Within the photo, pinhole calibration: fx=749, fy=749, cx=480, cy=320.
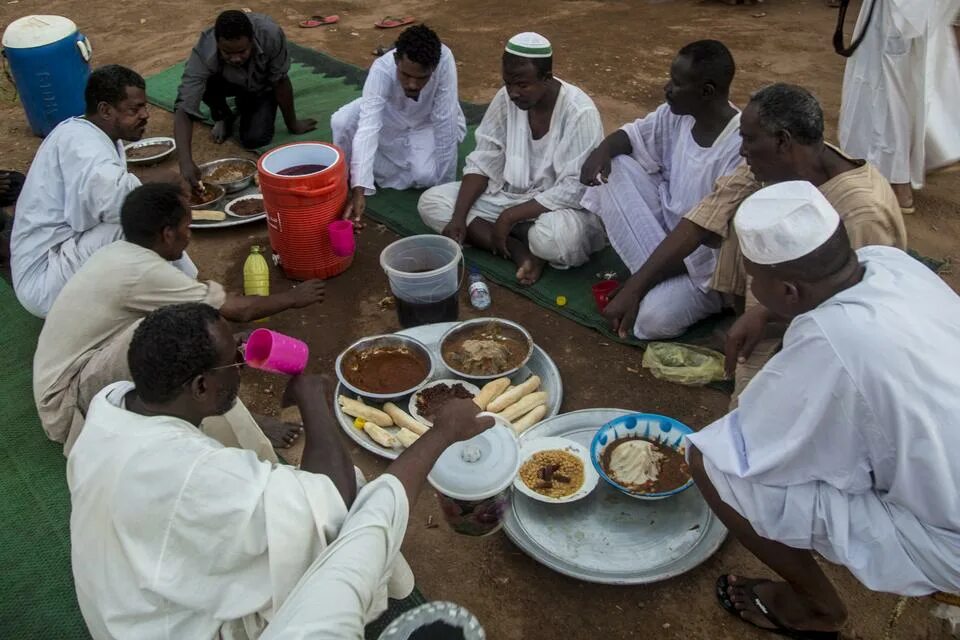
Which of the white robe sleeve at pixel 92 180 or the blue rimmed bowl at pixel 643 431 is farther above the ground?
the white robe sleeve at pixel 92 180

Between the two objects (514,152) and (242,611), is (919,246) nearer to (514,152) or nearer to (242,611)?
(514,152)

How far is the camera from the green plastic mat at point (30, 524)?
2620 mm

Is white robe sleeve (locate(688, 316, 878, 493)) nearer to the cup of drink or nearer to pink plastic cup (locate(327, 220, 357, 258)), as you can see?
the cup of drink

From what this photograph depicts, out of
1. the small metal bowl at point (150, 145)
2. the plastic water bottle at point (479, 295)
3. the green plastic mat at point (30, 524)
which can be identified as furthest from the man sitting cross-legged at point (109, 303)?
the small metal bowl at point (150, 145)

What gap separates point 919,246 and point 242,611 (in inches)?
166

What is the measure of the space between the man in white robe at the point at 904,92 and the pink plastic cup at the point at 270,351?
403 cm

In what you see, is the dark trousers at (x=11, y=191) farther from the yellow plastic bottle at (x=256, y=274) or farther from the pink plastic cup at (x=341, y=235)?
the pink plastic cup at (x=341, y=235)

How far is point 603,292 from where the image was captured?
3842 millimetres

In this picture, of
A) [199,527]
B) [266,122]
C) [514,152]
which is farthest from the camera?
[266,122]

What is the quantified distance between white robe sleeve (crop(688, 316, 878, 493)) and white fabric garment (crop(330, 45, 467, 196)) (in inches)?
120

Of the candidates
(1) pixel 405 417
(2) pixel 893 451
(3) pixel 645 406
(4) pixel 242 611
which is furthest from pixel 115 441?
(3) pixel 645 406

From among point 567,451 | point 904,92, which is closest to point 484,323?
point 567,451

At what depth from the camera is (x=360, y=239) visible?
4789 mm

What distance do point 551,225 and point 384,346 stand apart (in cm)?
116
